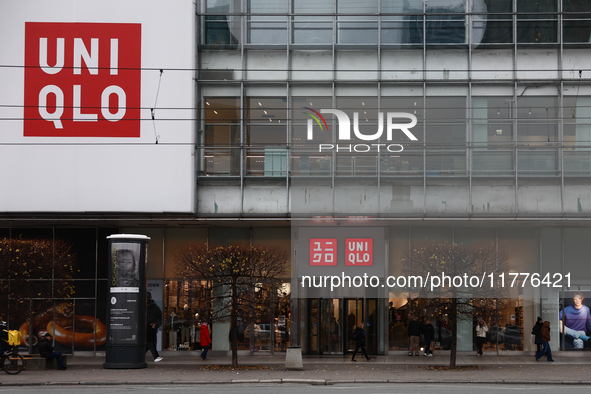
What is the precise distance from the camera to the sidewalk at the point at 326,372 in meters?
18.1

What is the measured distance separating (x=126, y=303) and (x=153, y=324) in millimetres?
4106

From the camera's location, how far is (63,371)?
20875mm

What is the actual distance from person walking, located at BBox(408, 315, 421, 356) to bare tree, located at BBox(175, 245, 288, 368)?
5.66m

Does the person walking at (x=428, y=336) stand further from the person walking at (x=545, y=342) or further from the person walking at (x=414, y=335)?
the person walking at (x=545, y=342)

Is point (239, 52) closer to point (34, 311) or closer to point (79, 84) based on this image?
point (79, 84)

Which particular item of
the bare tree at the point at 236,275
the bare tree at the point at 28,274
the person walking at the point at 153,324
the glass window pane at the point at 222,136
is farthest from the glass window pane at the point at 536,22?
the bare tree at the point at 28,274

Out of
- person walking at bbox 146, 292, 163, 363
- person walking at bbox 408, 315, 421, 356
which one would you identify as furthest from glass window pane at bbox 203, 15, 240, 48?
person walking at bbox 408, 315, 421, 356

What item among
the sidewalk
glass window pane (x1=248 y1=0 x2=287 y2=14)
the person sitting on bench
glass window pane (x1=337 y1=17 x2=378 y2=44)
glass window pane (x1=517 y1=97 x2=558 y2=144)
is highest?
glass window pane (x1=248 y1=0 x2=287 y2=14)

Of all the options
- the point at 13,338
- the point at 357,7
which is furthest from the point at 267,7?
A: the point at 13,338

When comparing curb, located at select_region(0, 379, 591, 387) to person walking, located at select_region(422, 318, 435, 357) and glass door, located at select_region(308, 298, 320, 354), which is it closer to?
person walking, located at select_region(422, 318, 435, 357)

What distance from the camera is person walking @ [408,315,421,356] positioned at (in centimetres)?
2420

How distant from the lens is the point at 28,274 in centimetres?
2223

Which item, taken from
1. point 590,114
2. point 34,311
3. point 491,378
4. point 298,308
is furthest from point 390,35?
point 34,311

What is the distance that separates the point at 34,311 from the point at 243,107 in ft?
32.2
